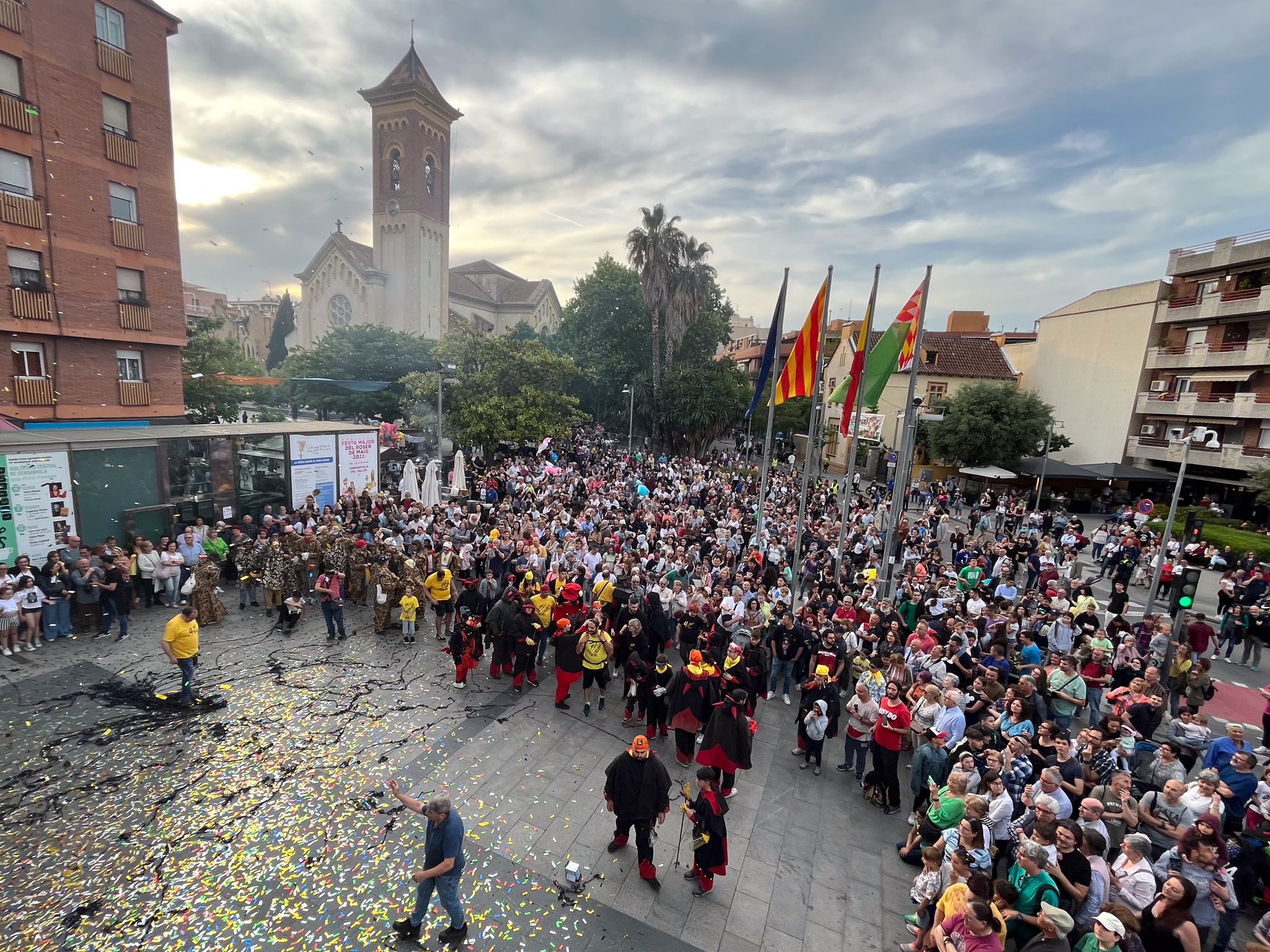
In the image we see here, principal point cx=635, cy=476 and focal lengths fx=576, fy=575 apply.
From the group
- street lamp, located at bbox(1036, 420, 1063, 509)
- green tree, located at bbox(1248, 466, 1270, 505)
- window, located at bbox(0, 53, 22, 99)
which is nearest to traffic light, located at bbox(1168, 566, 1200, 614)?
street lamp, located at bbox(1036, 420, 1063, 509)

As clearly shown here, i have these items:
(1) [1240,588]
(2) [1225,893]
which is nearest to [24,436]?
(2) [1225,893]

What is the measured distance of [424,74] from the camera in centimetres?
5694

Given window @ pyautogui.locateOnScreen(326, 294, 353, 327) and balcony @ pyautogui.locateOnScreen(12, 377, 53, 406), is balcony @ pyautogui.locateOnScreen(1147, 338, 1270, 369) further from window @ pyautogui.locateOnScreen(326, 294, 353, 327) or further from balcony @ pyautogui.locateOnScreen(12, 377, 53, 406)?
window @ pyautogui.locateOnScreen(326, 294, 353, 327)

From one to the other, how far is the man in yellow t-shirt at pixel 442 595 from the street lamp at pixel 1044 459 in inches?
871

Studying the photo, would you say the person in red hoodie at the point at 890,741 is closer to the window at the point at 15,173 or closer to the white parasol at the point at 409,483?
the white parasol at the point at 409,483

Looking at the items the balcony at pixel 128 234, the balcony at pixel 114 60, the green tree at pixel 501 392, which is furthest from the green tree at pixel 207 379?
the balcony at pixel 114 60

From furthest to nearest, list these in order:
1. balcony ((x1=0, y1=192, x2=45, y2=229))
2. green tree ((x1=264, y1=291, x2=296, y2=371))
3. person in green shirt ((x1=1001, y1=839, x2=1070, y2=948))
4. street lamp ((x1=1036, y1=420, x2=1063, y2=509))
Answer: green tree ((x1=264, y1=291, x2=296, y2=371))
street lamp ((x1=1036, y1=420, x2=1063, y2=509))
balcony ((x1=0, y1=192, x2=45, y2=229))
person in green shirt ((x1=1001, y1=839, x2=1070, y2=948))

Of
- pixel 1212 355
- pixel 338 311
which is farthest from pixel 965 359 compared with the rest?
pixel 338 311

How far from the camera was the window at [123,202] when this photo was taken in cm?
1950

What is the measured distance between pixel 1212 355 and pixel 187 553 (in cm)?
4086

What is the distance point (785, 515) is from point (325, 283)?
56818 millimetres

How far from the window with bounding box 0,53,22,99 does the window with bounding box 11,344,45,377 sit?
7.30 meters

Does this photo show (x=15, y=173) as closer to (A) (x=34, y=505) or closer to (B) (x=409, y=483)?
(A) (x=34, y=505)

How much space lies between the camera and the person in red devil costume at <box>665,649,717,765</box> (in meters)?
7.57
